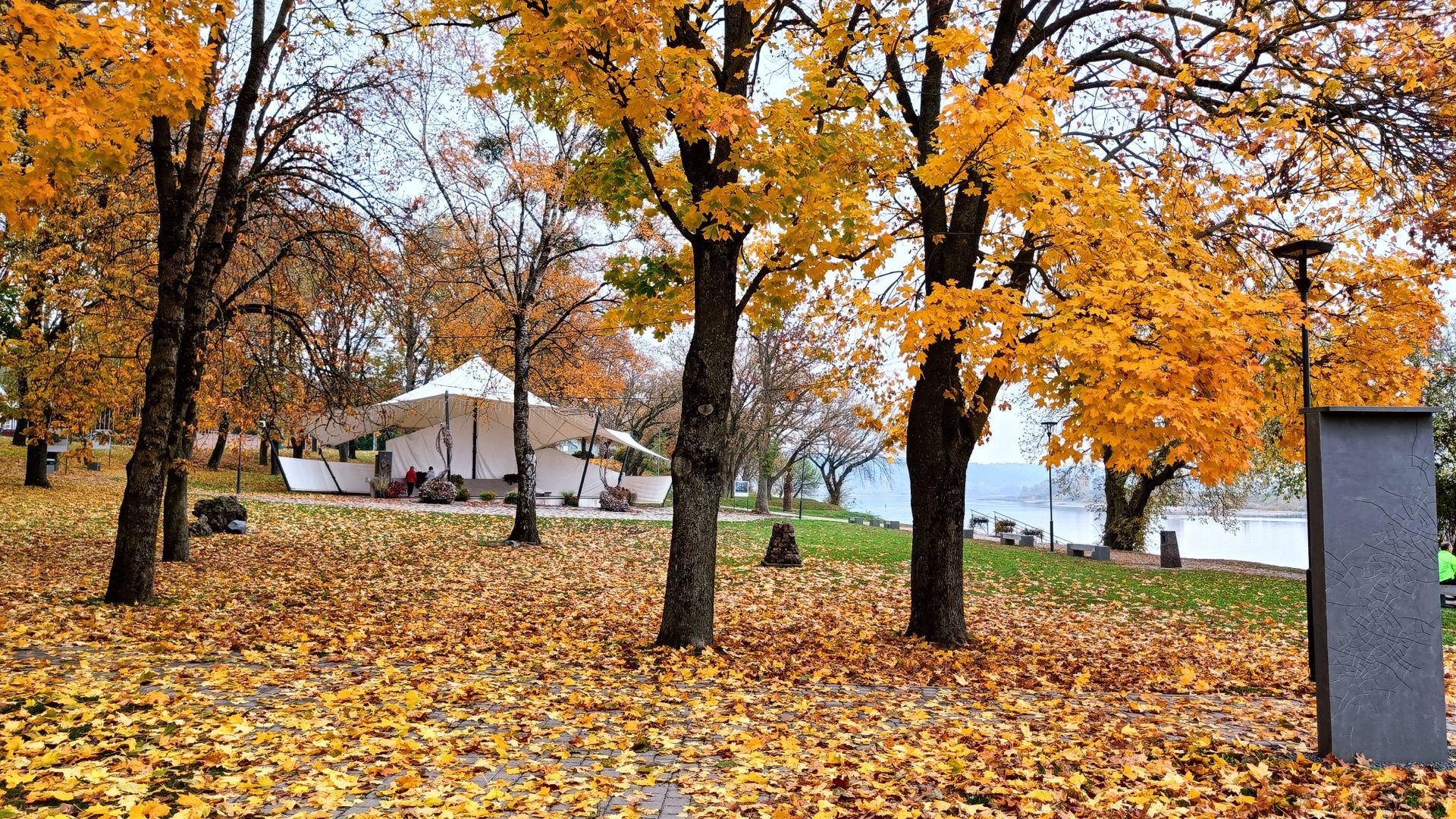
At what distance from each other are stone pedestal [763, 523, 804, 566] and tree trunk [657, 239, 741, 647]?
684 centimetres

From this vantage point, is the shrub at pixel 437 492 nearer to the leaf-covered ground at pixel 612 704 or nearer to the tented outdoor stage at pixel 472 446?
the tented outdoor stage at pixel 472 446

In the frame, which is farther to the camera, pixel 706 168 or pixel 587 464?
pixel 587 464

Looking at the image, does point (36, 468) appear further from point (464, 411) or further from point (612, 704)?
point (612, 704)

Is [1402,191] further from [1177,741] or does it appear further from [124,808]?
[124,808]

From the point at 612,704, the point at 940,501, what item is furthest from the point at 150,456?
the point at 940,501

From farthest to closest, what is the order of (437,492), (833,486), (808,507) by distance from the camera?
(833,486), (808,507), (437,492)

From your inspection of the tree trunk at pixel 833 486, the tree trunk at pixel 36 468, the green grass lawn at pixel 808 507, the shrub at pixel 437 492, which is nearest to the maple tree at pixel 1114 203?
the shrub at pixel 437 492

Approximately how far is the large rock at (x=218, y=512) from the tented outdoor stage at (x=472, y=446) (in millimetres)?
8759

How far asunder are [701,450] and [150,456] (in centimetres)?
523

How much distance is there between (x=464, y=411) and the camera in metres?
26.6

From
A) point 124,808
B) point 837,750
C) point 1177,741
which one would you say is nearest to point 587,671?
point 837,750

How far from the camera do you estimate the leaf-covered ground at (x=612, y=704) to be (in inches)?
139

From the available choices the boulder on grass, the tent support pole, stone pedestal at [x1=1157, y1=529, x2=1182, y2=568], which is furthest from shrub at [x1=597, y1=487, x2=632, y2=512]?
stone pedestal at [x1=1157, y1=529, x2=1182, y2=568]

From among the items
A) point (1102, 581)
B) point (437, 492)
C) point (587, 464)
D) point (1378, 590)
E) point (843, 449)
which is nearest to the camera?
point (1378, 590)
